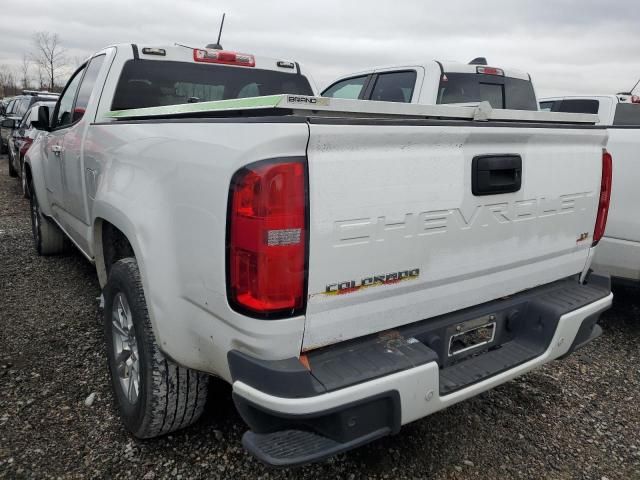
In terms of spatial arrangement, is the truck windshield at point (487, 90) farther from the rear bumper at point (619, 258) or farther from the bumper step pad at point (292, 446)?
the bumper step pad at point (292, 446)

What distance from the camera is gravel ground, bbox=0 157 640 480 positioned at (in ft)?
7.69

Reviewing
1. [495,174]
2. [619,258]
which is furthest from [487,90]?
[495,174]

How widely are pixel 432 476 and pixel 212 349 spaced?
1.22 metres

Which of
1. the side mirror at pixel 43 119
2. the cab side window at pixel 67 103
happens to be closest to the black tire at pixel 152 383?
the cab side window at pixel 67 103

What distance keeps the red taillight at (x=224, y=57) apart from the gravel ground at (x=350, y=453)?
210cm

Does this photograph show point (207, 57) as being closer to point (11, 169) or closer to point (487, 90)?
point (487, 90)

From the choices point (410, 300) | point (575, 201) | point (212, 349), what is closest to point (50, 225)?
point (212, 349)

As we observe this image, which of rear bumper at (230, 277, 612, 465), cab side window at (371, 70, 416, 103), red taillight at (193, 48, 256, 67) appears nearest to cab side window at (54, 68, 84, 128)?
red taillight at (193, 48, 256, 67)

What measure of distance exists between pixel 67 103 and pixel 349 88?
124 inches

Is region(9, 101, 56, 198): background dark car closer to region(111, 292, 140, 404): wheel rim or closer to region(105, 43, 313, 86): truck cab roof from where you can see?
region(105, 43, 313, 86): truck cab roof

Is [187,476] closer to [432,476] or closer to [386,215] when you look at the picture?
[432,476]

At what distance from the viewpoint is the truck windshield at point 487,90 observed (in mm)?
4988

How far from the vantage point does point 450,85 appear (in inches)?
197

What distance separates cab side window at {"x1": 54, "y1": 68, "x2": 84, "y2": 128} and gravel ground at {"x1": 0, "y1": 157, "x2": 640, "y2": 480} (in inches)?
62.4
